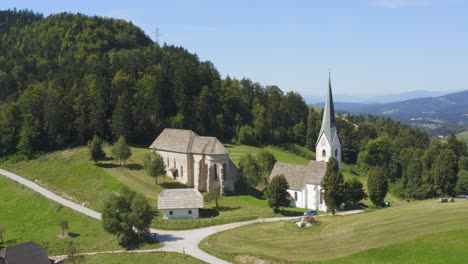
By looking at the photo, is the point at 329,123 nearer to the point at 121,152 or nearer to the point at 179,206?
the point at 179,206

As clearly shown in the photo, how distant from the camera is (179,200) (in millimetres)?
58469

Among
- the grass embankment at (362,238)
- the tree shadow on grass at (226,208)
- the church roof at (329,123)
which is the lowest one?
the tree shadow on grass at (226,208)

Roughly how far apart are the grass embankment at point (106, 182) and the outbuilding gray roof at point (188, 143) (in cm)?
503

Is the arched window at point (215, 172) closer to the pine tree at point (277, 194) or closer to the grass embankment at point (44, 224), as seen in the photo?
the pine tree at point (277, 194)

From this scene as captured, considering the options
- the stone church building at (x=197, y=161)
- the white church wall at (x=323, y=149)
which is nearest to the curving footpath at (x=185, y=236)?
the white church wall at (x=323, y=149)

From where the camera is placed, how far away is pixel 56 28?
14000 centimetres

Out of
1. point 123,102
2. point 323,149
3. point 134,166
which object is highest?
point 123,102

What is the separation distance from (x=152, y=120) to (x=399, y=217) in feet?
177

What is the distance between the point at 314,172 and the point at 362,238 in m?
22.3

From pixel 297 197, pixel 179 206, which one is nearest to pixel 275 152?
pixel 297 197

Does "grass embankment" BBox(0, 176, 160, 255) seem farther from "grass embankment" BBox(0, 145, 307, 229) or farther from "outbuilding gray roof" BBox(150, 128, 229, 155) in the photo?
"outbuilding gray roof" BBox(150, 128, 229, 155)

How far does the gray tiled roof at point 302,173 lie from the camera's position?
64.6 meters

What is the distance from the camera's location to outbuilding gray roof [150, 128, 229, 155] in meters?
67.9

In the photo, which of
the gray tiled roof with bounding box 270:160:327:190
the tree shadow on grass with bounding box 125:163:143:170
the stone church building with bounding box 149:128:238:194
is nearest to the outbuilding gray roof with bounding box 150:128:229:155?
the stone church building with bounding box 149:128:238:194
